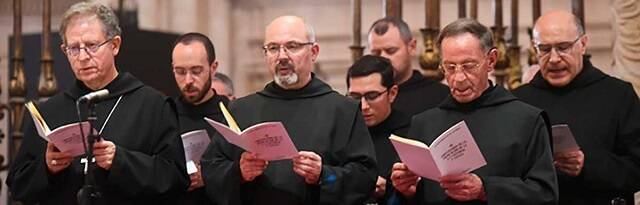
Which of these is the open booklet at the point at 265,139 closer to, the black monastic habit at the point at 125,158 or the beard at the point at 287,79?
the black monastic habit at the point at 125,158

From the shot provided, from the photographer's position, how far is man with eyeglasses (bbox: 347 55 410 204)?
20.0ft

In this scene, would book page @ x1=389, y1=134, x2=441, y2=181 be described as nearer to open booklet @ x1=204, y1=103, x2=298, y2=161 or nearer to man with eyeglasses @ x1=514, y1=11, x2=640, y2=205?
open booklet @ x1=204, y1=103, x2=298, y2=161

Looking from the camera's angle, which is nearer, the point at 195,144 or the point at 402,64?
the point at 195,144

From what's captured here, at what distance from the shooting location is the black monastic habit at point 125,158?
17.2 ft

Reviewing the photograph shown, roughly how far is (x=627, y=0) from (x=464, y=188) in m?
2.67

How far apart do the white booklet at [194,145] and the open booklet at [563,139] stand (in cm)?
159

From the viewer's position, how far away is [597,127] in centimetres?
584

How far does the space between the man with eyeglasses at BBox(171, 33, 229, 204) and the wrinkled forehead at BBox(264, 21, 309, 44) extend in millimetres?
863

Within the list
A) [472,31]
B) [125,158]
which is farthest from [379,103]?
[125,158]

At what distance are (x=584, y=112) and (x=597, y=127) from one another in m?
0.13

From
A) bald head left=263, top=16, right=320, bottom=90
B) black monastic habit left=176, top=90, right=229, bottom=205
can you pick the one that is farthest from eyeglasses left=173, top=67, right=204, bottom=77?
bald head left=263, top=16, right=320, bottom=90

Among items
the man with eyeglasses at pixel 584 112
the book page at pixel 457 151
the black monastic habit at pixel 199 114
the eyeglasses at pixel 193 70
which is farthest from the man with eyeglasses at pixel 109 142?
the man with eyeglasses at pixel 584 112

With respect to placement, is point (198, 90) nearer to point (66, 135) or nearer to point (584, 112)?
point (66, 135)

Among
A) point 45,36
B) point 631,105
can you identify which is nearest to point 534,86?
point 631,105
